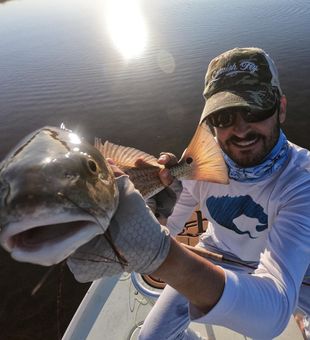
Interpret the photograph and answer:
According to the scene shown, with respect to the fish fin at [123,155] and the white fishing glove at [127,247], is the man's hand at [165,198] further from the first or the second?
the white fishing glove at [127,247]

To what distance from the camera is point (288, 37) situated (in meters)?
16.6

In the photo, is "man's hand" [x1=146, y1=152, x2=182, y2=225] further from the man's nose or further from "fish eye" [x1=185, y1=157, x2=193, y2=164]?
the man's nose

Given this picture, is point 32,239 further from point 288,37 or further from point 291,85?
point 288,37

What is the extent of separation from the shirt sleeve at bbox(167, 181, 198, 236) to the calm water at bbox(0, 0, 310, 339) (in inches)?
131

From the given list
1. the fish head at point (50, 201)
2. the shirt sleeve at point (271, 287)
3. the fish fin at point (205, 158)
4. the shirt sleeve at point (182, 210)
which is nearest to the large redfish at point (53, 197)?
the fish head at point (50, 201)

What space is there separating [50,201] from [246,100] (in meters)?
1.90

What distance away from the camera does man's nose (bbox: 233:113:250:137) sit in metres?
2.87

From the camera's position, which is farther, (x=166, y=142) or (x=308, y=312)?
(x=166, y=142)

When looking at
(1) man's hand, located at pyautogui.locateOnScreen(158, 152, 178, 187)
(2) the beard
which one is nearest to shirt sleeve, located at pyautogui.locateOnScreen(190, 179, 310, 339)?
(2) the beard

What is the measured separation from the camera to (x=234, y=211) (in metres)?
3.22

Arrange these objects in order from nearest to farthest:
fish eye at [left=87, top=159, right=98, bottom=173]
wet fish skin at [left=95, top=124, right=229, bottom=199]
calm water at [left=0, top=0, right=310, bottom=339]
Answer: fish eye at [left=87, top=159, right=98, bottom=173], wet fish skin at [left=95, top=124, right=229, bottom=199], calm water at [left=0, top=0, right=310, bottom=339]

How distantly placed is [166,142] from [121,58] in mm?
8093

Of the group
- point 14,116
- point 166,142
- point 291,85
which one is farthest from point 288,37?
point 14,116

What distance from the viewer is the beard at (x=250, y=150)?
2902mm
